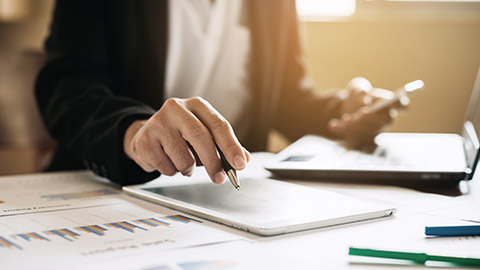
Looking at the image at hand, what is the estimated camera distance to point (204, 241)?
0.38 meters

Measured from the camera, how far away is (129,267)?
12.6 inches

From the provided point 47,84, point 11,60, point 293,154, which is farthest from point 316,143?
point 11,60

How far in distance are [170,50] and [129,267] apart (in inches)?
30.9

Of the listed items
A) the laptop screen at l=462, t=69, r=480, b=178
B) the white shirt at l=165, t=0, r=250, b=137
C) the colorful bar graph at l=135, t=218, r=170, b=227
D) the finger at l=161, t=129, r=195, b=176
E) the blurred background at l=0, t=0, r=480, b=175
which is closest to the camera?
the colorful bar graph at l=135, t=218, r=170, b=227

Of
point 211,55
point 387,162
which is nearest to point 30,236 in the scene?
point 387,162

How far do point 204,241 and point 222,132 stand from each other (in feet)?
0.50

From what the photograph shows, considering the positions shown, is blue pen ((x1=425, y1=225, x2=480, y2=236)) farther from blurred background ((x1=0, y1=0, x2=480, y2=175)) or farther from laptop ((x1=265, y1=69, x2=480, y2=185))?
blurred background ((x1=0, y1=0, x2=480, y2=175))

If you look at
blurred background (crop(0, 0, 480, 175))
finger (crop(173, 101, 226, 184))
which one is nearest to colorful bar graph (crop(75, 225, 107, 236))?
finger (crop(173, 101, 226, 184))

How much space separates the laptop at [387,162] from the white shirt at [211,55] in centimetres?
30

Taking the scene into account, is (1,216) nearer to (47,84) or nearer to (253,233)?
(253,233)

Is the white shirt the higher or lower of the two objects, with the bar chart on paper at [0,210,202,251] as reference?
higher

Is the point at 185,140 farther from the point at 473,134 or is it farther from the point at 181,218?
the point at 473,134

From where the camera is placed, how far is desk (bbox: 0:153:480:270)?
334mm

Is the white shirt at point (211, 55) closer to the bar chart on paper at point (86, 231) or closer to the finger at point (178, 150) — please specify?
the finger at point (178, 150)
